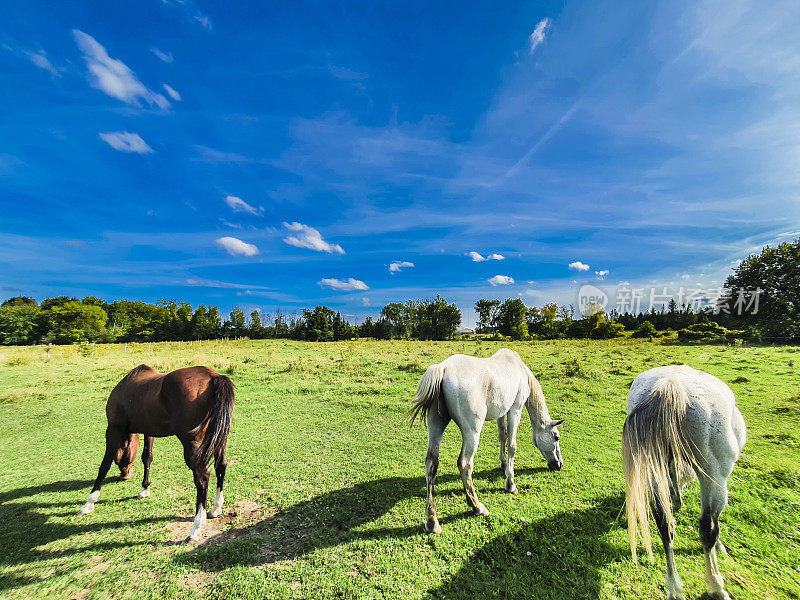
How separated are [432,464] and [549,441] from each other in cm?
257

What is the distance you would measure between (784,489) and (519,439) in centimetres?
402

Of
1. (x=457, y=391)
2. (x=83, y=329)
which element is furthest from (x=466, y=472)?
(x=83, y=329)

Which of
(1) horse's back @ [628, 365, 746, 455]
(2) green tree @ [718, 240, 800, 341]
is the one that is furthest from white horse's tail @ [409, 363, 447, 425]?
(2) green tree @ [718, 240, 800, 341]

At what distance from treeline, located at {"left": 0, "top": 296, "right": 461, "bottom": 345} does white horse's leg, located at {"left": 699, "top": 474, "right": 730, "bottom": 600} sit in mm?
53038

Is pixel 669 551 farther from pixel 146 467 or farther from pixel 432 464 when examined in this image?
pixel 146 467

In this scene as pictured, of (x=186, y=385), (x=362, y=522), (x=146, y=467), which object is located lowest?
(x=362, y=522)

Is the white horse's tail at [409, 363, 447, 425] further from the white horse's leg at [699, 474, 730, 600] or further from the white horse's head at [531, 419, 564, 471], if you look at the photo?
the white horse's leg at [699, 474, 730, 600]

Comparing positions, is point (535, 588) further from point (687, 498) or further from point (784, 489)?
point (784, 489)

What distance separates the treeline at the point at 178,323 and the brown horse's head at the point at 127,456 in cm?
5166

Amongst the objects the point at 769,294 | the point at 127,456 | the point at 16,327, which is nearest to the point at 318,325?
the point at 16,327

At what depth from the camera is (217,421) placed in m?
3.73

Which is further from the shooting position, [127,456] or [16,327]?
[16,327]

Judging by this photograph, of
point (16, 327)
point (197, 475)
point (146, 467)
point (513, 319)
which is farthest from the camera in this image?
point (513, 319)

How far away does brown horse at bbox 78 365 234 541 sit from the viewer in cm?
369
